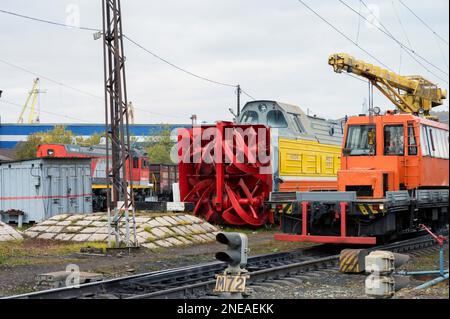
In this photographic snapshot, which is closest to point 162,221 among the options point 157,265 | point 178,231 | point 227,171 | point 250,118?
point 178,231

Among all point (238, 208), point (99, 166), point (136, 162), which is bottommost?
point (238, 208)

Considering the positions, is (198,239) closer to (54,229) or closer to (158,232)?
(158,232)

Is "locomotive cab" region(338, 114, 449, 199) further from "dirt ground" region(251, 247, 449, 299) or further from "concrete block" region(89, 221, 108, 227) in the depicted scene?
"concrete block" region(89, 221, 108, 227)

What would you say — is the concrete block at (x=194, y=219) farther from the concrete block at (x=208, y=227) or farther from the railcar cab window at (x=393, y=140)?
the railcar cab window at (x=393, y=140)

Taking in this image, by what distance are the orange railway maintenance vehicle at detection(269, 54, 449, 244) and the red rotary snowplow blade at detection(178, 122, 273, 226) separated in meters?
4.76

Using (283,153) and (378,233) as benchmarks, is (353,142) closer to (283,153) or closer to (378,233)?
(378,233)

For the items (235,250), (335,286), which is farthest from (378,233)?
(235,250)

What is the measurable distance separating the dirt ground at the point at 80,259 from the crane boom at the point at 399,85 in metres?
5.58

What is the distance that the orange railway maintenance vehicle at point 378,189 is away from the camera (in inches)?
546

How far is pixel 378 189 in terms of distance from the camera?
1395 centimetres

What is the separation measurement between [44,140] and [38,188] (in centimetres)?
4042

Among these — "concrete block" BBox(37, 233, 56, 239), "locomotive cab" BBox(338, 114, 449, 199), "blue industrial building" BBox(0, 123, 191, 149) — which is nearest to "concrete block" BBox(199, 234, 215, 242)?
"concrete block" BBox(37, 233, 56, 239)

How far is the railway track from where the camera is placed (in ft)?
30.1

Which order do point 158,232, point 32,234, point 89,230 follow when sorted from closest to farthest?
point 158,232 → point 89,230 → point 32,234
